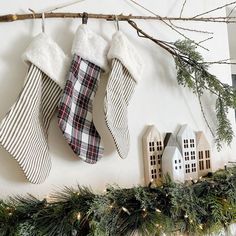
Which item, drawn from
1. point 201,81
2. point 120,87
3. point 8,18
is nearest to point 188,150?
point 201,81

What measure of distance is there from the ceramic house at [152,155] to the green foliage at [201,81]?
0.73ft

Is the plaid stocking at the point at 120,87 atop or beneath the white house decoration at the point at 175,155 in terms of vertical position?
atop

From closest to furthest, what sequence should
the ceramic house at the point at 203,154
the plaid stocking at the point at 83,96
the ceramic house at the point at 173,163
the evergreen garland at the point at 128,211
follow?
1. the evergreen garland at the point at 128,211
2. the plaid stocking at the point at 83,96
3. the ceramic house at the point at 173,163
4. the ceramic house at the point at 203,154

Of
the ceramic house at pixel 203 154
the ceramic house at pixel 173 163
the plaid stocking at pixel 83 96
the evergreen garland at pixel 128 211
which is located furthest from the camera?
the ceramic house at pixel 203 154

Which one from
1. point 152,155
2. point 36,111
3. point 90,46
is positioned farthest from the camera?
point 152,155

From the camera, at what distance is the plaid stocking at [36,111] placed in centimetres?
94

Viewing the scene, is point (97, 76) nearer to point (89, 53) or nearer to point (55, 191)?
Answer: point (89, 53)

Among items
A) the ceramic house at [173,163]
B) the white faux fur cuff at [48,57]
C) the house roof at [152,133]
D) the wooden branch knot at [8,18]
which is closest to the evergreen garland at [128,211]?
the ceramic house at [173,163]

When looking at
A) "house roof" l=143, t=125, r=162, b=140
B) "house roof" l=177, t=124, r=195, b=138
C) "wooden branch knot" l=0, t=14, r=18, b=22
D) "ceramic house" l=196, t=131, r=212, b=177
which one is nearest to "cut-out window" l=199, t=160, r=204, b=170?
"ceramic house" l=196, t=131, r=212, b=177

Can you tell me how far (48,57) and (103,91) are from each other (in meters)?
0.22

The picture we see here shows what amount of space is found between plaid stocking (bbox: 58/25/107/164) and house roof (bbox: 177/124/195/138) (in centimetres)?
34

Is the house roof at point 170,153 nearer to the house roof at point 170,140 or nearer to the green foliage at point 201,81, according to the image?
the house roof at point 170,140

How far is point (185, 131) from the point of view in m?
1.30

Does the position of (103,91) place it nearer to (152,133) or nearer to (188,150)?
(152,133)
